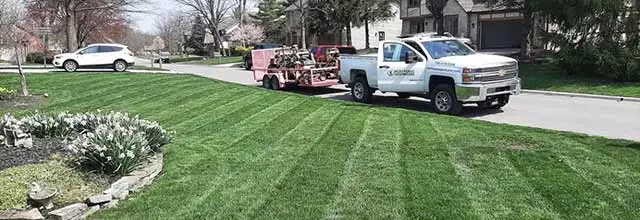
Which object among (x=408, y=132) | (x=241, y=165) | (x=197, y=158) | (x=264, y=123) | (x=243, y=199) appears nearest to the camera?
(x=243, y=199)

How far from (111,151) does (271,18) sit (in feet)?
214

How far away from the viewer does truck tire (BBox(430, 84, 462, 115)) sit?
41.8 feet

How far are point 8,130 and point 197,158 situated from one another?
249 cm

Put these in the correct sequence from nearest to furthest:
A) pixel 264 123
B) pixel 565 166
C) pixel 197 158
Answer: pixel 565 166 → pixel 197 158 → pixel 264 123

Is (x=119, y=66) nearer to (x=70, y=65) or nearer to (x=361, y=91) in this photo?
(x=70, y=65)

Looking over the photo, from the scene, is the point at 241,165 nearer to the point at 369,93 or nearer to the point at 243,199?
the point at 243,199

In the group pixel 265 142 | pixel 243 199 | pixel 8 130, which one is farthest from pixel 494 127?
pixel 8 130

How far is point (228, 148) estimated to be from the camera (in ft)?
26.7

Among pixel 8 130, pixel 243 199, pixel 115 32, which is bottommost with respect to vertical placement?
pixel 243 199

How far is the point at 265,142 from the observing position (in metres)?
8.54

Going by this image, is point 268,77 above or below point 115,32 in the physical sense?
below

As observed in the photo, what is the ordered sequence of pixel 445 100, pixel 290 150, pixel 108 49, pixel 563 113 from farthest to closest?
1. pixel 108 49
2. pixel 445 100
3. pixel 563 113
4. pixel 290 150

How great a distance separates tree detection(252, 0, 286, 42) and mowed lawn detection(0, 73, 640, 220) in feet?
173

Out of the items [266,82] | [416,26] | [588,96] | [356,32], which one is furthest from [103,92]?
[356,32]
